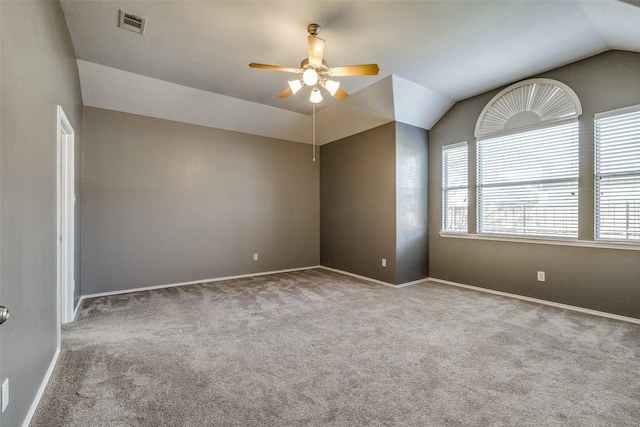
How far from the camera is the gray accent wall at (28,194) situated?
4.48 ft

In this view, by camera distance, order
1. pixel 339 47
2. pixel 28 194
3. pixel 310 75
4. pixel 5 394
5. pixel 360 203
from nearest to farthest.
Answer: pixel 5 394 < pixel 28 194 < pixel 310 75 < pixel 339 47 < pixel 360 203

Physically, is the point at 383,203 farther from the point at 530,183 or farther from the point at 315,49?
the point at 315,49

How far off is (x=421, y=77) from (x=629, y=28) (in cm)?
190

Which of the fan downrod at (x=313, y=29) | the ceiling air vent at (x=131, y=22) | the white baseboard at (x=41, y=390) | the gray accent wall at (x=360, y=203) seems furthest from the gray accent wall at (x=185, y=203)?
the fan downrod at (x=313, y=29)

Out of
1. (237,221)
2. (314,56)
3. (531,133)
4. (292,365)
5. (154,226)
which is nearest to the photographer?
(292,365)

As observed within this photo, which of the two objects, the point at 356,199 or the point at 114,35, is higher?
the point at 114,35

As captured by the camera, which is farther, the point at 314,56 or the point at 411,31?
the point at 411,31

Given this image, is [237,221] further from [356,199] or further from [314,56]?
[314,56]

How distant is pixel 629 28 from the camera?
263 centimetres

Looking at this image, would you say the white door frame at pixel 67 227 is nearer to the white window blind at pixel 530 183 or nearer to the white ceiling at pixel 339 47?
the white ceiling at pixel 339 47

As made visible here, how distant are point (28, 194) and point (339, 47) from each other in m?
2.87

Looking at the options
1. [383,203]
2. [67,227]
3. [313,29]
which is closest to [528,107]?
[383,203]

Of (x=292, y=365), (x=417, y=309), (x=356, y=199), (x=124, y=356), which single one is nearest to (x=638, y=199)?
(x=417, y=309)

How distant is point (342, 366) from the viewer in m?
2.19
